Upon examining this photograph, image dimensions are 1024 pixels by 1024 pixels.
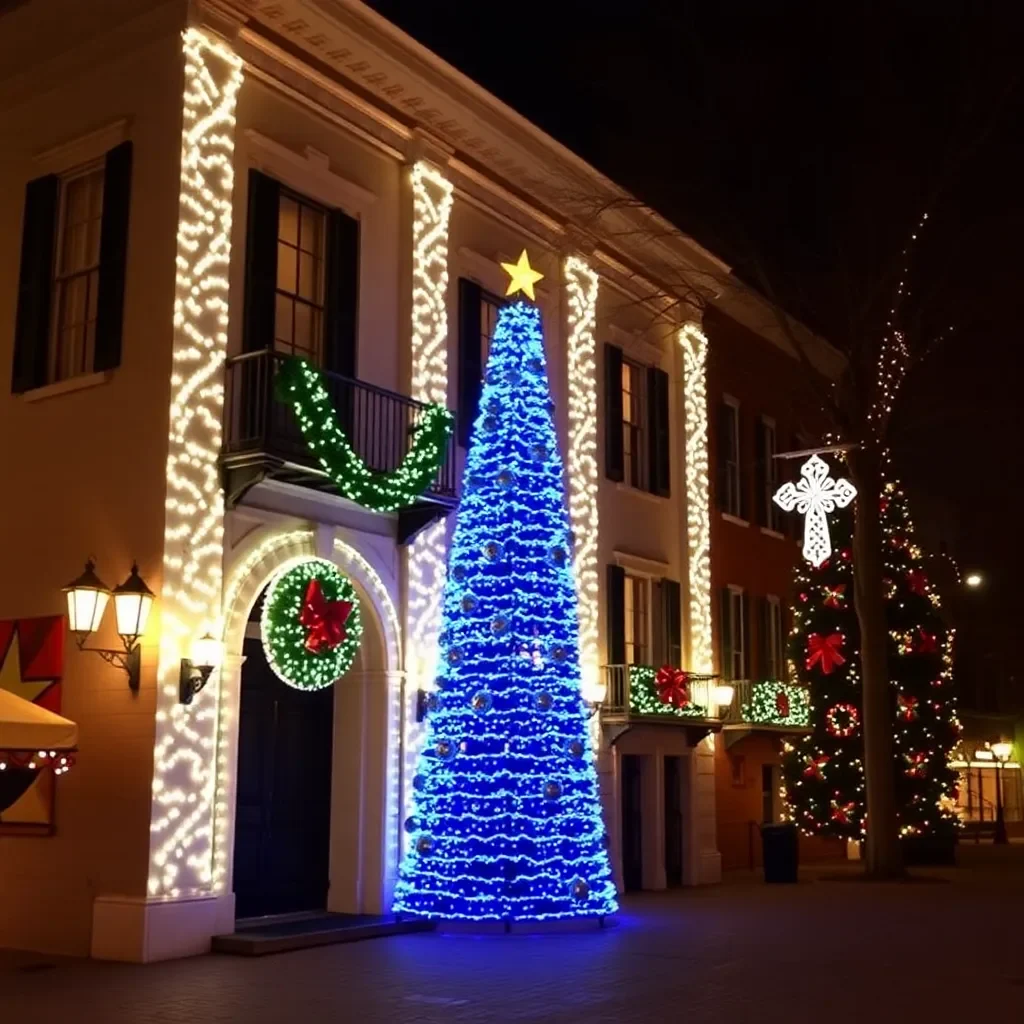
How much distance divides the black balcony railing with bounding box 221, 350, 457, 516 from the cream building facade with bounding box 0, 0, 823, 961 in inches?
1.4

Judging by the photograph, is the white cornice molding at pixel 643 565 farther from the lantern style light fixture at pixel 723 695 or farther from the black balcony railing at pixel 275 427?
the black balcony railing at pixel 275 427

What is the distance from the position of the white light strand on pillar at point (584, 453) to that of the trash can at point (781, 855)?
4563 mm

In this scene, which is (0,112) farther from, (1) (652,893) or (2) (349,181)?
(1) (652,893)

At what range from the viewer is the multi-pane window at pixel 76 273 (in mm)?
14828

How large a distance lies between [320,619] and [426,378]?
12.3 feet

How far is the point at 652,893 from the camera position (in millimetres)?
19641

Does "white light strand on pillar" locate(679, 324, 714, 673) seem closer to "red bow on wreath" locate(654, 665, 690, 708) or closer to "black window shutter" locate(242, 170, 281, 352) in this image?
"red bow on wreath" locate(654, 665, 690, 708)

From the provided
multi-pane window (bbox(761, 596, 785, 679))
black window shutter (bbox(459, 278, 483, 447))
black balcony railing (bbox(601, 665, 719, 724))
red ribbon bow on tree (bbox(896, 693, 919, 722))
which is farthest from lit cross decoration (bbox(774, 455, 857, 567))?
black window shutter (bbox(459, 278, 483, 447))

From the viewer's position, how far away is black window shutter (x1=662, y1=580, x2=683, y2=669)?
21498 mm

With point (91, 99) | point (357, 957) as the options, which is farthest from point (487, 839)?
point (91, 99)

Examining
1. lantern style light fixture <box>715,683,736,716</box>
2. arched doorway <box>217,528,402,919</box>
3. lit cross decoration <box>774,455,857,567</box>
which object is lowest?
arched doorway <box>217,528,402,919</box>

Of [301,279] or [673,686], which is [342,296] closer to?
[301,279]

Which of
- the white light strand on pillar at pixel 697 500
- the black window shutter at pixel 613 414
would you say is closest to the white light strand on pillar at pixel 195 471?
the black window shutter at pixel 613 414

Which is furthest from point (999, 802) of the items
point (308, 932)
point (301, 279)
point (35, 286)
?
point (35, 286)
